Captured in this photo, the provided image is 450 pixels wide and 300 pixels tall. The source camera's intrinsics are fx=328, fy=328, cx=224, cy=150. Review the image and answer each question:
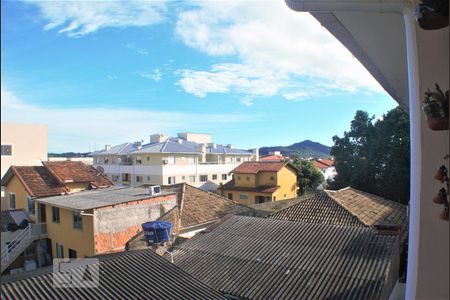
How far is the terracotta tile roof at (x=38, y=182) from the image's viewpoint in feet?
52.0

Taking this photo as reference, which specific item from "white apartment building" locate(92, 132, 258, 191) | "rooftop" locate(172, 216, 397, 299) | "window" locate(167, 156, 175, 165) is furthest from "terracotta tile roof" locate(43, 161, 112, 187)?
"window" locate(167, 156, 175, 165)

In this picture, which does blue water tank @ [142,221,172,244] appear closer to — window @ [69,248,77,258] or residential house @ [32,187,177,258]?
residential house @ [32,187,177,258]

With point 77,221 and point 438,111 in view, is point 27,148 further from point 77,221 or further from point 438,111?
point 438,111

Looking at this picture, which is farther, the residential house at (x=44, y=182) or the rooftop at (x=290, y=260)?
the residential house at (x=44, y=182)

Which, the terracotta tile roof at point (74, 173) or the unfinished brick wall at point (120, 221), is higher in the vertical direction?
the terracotta tile roof at point (74, 173)

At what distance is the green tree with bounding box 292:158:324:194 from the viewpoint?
103ft

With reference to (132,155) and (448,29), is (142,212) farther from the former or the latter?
(132,155)

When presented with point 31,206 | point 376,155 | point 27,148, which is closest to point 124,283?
point 31,206

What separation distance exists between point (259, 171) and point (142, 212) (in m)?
15.4

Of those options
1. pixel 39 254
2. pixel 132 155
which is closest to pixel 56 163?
pixel 39 254

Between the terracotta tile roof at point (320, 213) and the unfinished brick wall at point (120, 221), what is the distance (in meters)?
4.97

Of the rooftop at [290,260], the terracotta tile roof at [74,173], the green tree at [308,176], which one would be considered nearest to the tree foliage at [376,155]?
Result: the green tree at [308,176]

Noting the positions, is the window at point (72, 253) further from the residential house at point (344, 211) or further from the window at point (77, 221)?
the residential house at point (344, 211)

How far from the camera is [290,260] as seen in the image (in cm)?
819
